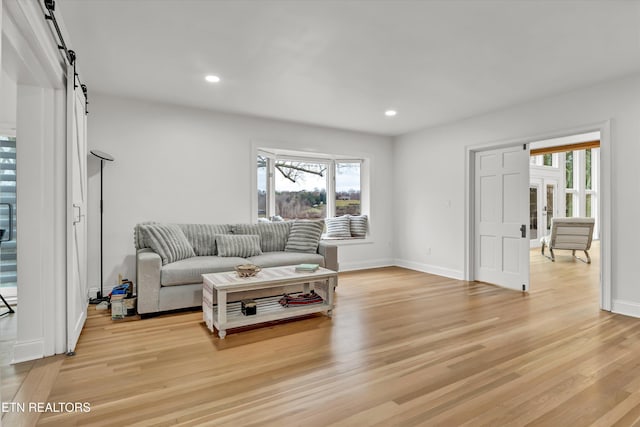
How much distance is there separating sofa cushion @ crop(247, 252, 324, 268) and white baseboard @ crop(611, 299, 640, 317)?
10.4 feet

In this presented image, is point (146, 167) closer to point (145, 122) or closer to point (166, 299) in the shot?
point (145, 122)

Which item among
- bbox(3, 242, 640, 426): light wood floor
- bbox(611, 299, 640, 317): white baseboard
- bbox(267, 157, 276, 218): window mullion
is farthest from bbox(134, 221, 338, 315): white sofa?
bbox(611, 299, 640, 317): white baseboard

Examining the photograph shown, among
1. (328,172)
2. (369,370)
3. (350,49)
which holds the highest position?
(350,49)

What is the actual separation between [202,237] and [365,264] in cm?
298

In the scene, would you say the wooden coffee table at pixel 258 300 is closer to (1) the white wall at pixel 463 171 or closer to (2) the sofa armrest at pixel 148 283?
(2) the sofa armrest at pixel 148 283

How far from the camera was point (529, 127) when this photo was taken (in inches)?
173

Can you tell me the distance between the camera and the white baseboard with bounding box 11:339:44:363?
2.38 meters

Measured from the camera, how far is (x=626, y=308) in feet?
11.5

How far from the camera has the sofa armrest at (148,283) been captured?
339cm

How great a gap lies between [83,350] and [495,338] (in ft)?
10.6

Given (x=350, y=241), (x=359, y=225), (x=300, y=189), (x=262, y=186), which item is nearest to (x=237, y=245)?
(x=262, y=186)

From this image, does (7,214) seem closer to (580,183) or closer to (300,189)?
(300,189)

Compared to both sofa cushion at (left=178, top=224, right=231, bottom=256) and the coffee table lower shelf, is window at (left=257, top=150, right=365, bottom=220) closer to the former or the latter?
sofa cushion at (left=178, top=224, right=231, bottom=256)

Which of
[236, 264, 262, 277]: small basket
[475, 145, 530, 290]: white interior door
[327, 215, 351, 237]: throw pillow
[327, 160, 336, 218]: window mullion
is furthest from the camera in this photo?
[327, 160, 336, 218]: window mullion
